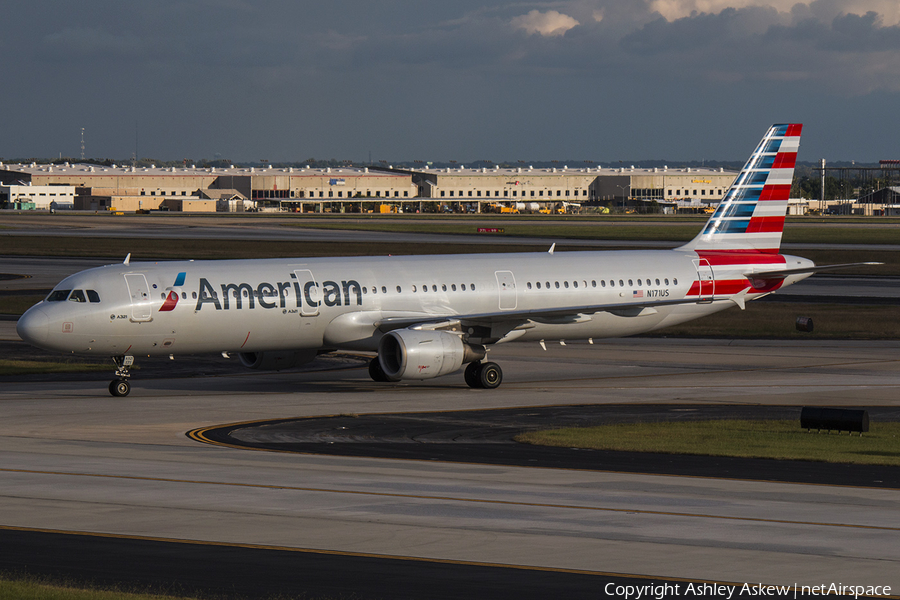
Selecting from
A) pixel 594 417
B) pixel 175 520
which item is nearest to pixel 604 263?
pixel 594 417

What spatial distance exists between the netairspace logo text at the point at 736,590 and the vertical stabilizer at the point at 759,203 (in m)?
34.2

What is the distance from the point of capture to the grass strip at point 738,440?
27.5 m

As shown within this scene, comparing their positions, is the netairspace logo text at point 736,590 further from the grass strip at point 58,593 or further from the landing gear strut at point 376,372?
the landing gear strut at point 376,372

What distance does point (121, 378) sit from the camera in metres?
38.2

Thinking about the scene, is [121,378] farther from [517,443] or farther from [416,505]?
[416,505]

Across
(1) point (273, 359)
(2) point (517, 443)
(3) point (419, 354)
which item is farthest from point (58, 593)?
(1) point (273, 359)

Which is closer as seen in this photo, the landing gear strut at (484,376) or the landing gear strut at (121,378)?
the landing gear strut at (121,378)

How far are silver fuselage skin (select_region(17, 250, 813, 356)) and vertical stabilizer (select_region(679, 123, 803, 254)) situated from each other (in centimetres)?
128

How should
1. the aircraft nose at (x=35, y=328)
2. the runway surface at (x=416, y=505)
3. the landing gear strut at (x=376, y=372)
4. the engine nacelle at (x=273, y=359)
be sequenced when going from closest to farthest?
1. the runway surface at (x=416, y=505)
2. the aircraft nose at (x=35, y=328)
3. the engine nacelle at (x=273, y=359)
4. the landing gear strut at (x=376, y=372)

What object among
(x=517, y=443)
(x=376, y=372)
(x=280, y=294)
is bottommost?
(x=376, y=372)

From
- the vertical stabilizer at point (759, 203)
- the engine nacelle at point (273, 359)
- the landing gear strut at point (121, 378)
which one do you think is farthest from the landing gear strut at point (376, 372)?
the vertical stabilizer at point (759, 203)

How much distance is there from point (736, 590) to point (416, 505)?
7.38m

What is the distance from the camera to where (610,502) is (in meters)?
21.4

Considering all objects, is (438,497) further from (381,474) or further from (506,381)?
(506,381)
